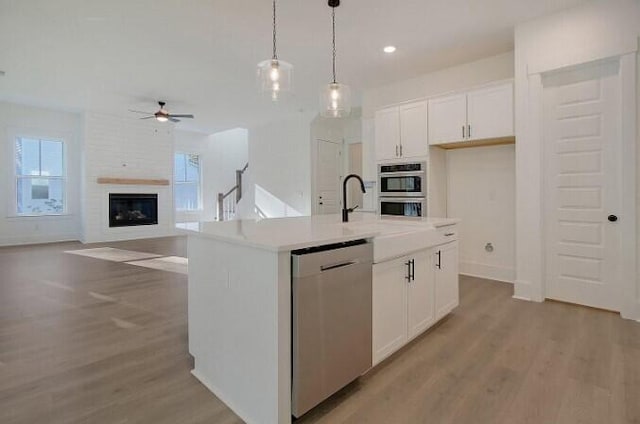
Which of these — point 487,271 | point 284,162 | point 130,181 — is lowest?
point 487,271

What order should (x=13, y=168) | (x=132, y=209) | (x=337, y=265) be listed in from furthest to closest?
1. (x=132, y=209)
2. (x=13, y=168)
3. (x=337, y=265)

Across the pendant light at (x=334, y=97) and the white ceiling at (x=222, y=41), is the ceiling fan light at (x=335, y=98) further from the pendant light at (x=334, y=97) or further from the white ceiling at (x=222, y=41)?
the white ceiling at (x=222, y=41)

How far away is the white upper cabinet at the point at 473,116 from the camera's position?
12.1 feet

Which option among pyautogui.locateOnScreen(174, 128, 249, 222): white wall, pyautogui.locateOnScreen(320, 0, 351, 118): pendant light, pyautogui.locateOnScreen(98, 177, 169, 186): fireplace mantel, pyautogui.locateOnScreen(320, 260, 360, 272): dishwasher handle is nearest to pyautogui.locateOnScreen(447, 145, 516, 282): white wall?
pyautogui.locateOnScreen(320, 0, 351, 118): pendant light

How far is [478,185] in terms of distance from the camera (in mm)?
4457

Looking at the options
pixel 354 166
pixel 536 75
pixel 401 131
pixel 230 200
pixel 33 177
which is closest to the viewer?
pixel 536 75

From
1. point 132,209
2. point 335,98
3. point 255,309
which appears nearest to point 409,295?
point 255,309

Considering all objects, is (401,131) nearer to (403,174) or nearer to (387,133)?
(387,133)

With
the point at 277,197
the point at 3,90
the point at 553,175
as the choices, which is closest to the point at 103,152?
the point at 3,90

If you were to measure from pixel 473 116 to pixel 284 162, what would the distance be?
15.5 feet

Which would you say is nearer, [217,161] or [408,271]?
[408,271]

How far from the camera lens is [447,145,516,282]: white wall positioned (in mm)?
4184

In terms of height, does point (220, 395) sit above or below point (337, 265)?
below

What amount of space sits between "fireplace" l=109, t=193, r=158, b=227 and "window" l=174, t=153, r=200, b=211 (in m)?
1.23
